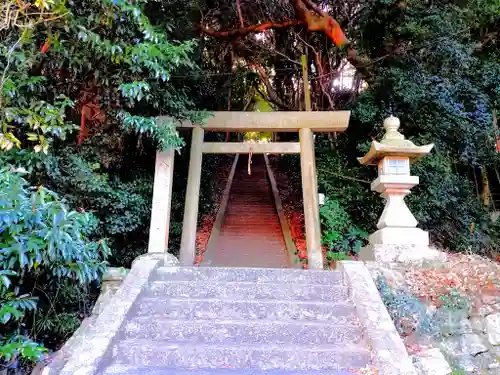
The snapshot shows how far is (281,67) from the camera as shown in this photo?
1256cm

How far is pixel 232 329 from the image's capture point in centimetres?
324

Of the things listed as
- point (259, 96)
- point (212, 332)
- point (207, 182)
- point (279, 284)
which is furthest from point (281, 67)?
point (212, 332)

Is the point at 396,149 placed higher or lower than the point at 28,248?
higher

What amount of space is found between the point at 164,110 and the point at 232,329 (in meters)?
3.60

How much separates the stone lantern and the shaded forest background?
219 cm

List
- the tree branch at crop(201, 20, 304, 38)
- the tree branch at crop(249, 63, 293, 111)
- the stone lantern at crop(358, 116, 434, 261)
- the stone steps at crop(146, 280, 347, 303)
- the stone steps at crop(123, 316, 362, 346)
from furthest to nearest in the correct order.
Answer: the tree branch at crop(249, 63, 293, 111), the tree branch at crop(201, 20, 304, 38), the stone lantern at crop(358, 116, 434, 261), the stone steps at crop(146, 280, 347, 303), the stone steps at crop(123, 316, 362, 346)

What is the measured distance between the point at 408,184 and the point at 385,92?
3.17 meters

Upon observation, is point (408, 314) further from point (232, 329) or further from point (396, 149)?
point (396, 149)

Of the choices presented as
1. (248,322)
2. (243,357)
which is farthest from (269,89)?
(243,357)

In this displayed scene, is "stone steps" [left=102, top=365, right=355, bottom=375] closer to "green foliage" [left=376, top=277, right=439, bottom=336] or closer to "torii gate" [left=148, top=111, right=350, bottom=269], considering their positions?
"green foliage" [left=376, top=277, right=439, bottom=336]

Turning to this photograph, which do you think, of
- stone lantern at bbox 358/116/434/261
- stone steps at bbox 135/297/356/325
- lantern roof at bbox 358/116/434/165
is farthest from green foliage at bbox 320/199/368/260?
stone steps at bbox 135/297/356/325

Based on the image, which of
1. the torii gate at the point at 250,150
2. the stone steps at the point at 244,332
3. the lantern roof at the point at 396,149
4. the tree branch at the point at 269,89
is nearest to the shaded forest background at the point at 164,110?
the tree branch at the point at 269,89

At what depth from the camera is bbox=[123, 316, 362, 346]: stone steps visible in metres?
3.16

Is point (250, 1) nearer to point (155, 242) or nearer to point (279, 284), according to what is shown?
point (155, 242)
